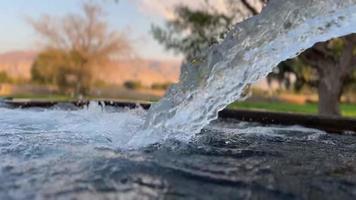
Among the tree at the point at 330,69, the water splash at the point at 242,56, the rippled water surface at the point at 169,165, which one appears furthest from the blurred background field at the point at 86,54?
the water splash at the point at 242,56

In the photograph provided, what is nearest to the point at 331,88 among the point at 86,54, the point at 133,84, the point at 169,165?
the point at 169,165

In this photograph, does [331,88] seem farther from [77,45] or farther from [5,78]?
[5,78]

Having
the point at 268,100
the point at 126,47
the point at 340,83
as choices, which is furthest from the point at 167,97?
the point at 126,47

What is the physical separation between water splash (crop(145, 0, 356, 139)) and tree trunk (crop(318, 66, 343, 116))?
746 cm

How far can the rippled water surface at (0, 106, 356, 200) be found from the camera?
2389mm

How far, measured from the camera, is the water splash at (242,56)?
3.88 meters

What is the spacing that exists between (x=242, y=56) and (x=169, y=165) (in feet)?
4.19

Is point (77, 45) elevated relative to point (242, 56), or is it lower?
elevated

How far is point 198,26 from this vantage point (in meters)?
13.9

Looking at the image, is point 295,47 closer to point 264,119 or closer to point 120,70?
point 264,119

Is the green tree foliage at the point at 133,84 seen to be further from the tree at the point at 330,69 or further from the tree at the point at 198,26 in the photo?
the tree at the point at 330,69

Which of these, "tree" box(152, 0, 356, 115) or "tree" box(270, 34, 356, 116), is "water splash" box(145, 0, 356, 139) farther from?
"tree" box(270, 34, 356, 116)

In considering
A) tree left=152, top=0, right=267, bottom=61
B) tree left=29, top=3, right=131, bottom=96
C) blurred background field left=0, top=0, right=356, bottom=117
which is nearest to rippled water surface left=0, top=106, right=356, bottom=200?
tree left=152, top=0, right=267, bottom=61

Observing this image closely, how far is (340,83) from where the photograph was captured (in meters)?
11.3
